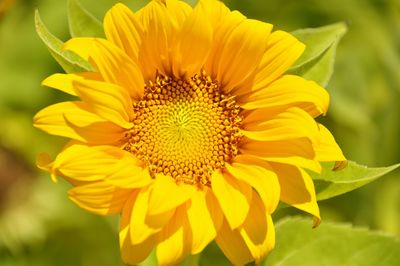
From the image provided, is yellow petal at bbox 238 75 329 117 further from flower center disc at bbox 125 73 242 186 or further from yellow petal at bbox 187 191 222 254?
yellow petal at bbox 187 191 222 254

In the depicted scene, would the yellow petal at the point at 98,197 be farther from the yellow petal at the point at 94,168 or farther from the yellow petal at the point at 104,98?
the yellow petal at the point at 104,98

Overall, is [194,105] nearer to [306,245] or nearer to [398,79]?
[306,245]

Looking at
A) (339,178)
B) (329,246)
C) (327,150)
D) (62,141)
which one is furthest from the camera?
(62,141)

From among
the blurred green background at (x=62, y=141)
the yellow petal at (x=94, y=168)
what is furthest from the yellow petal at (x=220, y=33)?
the blurred green background at (x=62, y=141)

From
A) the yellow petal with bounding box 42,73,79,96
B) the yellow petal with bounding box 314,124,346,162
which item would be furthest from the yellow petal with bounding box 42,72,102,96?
the yellow petal with bounding box 314,124,346,162

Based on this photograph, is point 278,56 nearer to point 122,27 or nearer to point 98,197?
point 122,27

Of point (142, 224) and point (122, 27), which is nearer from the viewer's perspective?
point (142, 224)

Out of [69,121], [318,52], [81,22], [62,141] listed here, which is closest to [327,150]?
[318,52]
